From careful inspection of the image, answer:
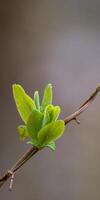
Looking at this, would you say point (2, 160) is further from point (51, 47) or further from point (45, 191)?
point (51, 47)

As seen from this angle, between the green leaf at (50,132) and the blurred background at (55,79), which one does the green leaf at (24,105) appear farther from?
the blurred background at (55,79)

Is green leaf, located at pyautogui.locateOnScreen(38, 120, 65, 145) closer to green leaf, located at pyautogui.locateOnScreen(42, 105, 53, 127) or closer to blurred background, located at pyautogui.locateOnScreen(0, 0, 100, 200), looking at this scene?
green leaf, located at pyautogui.locateOnScreen(42, 105, 53, 127)

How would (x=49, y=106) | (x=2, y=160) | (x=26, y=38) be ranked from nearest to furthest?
1. (x=49, y=106)
2. (x=2, y=160)
3. (x=26, y=38)

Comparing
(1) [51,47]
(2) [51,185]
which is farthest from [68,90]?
(2) [51,185]

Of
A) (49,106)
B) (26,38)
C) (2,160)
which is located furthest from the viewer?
(26,38)

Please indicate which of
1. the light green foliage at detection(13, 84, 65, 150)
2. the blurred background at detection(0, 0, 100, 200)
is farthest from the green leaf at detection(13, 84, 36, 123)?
the blurred background at detection(0, 0, 100, 200)

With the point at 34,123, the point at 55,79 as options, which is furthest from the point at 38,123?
the point at 55,79
